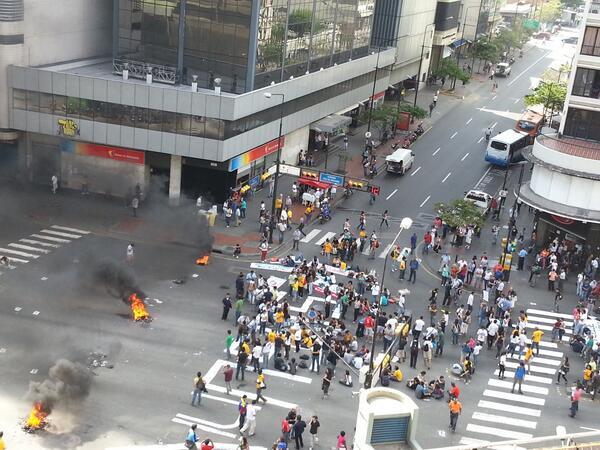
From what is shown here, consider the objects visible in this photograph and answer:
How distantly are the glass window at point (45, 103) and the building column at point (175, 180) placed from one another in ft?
23.8

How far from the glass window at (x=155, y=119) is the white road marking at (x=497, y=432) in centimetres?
2602

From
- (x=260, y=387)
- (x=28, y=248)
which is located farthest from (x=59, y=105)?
(x=260, y=387)

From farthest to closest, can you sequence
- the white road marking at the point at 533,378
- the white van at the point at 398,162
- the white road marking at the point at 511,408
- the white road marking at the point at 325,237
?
the white van at the point at 398,162 < the white road marking at the point at 325,237 < the white road marking at the point at 533,378 < the white road marking at the point at 511,408

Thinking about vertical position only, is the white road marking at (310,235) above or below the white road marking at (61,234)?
below

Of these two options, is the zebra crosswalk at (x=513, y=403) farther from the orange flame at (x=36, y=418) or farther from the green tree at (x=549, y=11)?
the green tree at (x=549, y=11)

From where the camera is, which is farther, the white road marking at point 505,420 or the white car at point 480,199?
the white car at point 480,199

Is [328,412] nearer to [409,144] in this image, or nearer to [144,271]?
[144,271]

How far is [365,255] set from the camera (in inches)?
1919

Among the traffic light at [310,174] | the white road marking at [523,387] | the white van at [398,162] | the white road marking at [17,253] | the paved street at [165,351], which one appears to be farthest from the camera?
Answer: the white van at [398,162]

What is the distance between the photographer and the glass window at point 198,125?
166 ft

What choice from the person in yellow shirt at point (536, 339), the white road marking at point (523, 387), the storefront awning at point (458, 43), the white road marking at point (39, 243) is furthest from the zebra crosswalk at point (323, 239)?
the storefront awning at point (458, 43)

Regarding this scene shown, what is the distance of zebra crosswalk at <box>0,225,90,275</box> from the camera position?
4287cm

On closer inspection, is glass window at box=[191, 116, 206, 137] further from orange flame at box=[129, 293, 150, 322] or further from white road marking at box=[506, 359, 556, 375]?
white road marking at box=[506, 359, 556, 375]

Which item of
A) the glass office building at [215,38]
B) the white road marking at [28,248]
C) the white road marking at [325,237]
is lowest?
the white road marking at [325,237]
